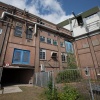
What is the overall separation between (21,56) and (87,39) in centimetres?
1496

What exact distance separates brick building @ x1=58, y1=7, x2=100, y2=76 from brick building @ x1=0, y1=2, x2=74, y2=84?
182 inches

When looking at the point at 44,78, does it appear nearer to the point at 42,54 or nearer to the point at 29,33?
the point at 42,54

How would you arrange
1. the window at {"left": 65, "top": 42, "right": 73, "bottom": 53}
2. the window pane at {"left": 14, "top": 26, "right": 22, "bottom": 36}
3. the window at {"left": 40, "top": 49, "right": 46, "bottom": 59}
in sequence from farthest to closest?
1. the window at {"left": 65, "top": 42, "right": 73, "bottom": 53}
2. the window at {"left": 40, "top": 49, "right": 46, "bottom": 59}
3. the window pane at {"left": 14, "top": 26, "right": 22, "bottom": 36}

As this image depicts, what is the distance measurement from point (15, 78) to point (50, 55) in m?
8.69

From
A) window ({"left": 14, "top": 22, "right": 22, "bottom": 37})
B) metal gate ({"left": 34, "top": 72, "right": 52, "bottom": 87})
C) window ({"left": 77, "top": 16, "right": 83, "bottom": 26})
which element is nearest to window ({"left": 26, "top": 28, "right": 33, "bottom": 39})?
window ({"left": 14, "top": 22, "right": 22, "bottom": 37})

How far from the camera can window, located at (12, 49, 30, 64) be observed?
12.2 m

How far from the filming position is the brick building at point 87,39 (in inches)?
701

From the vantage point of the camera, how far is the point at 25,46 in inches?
540

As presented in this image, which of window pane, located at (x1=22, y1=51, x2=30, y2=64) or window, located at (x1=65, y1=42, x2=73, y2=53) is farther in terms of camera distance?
window, located at (x1=65, y1=42, x2=73, y2=53)

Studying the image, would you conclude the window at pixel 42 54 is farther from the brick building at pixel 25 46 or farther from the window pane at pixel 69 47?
the window pane at pixel 69 47

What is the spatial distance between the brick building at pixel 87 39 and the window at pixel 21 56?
12194mm

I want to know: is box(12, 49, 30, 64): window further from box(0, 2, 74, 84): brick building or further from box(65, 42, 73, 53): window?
box(65, 42, 73, 53): window

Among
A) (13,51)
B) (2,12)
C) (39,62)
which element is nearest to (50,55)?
(39,62)

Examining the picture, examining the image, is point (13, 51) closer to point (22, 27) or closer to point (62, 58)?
point (22, 27)
